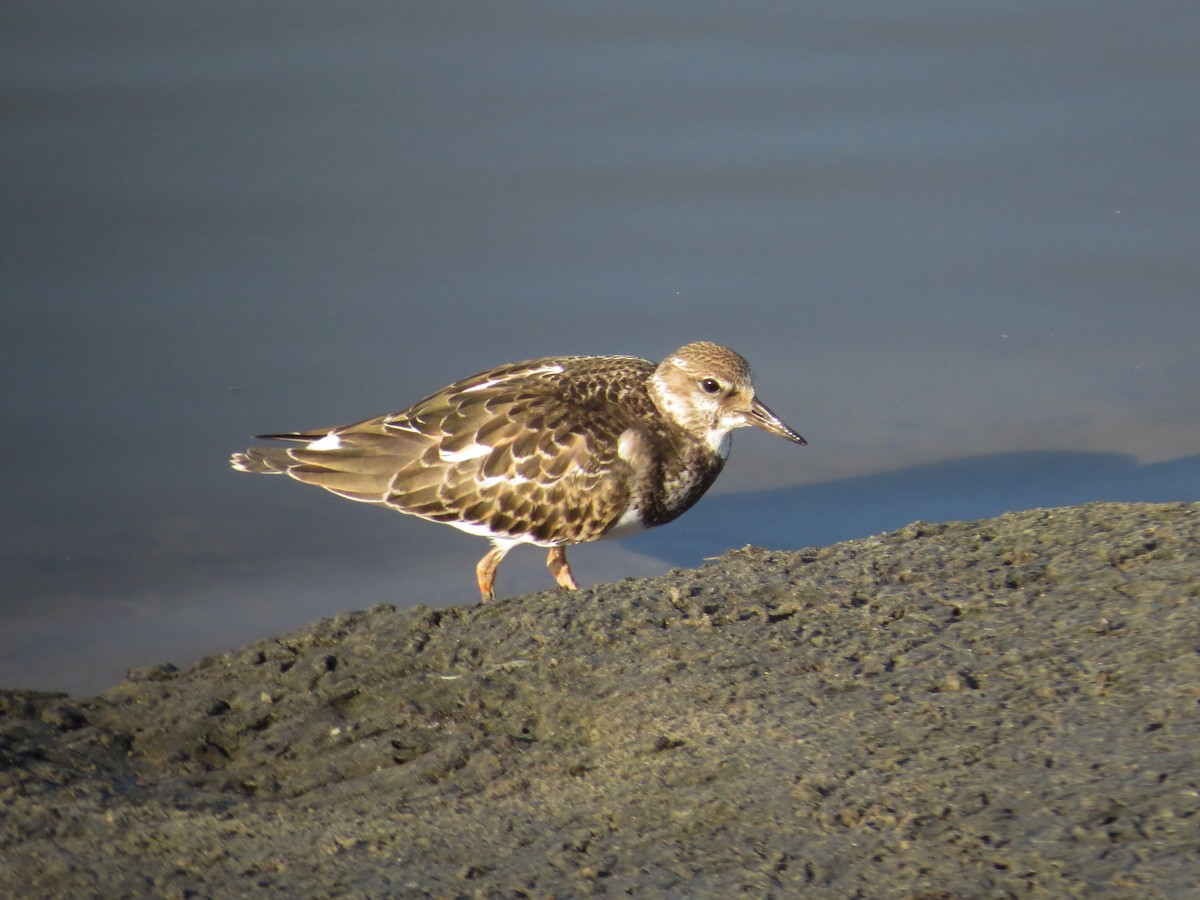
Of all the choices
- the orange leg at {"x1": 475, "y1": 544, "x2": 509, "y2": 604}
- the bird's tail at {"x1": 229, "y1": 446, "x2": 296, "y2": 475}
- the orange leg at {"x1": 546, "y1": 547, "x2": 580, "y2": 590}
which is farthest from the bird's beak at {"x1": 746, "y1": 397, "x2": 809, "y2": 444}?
the bird's tail at {"x1": 229, "y1": 446, "x2": 296, "y2": 475}

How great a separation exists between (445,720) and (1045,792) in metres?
1.59

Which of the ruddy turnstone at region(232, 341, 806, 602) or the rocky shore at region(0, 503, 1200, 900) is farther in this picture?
the ruddy turnstone at region(232, 341, 806, 602)

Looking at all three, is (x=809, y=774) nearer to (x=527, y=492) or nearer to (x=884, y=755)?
(x=884, y=755)

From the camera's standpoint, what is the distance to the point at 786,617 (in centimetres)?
427

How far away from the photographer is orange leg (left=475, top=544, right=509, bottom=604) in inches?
243

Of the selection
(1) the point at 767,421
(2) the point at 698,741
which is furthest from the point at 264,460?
(2) the point at 698,741

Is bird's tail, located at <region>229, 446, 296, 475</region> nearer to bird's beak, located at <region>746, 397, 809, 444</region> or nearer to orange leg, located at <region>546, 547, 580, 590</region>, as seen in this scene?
orange leg, located at <region>546, 547, 580, 590</region>

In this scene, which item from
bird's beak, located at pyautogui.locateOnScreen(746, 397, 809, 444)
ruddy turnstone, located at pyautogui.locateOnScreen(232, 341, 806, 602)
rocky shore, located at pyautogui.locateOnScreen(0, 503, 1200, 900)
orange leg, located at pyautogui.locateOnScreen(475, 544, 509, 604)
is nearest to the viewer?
rocky shore, located at pyautogui.locateOnScreen(0, 503, 1200, 900)

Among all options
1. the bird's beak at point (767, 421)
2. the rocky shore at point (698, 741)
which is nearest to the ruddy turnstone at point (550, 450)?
the bird's beak at point (767, 421)

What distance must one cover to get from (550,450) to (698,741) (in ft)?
8.44

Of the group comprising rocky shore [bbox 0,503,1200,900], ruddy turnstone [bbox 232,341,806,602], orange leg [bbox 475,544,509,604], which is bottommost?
rocky shore [bbox 0,503,1200,900]

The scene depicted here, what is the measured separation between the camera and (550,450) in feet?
19.7

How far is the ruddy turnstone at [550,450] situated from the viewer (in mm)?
6020

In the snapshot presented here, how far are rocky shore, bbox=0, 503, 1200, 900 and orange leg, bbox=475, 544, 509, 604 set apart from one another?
1.40m
